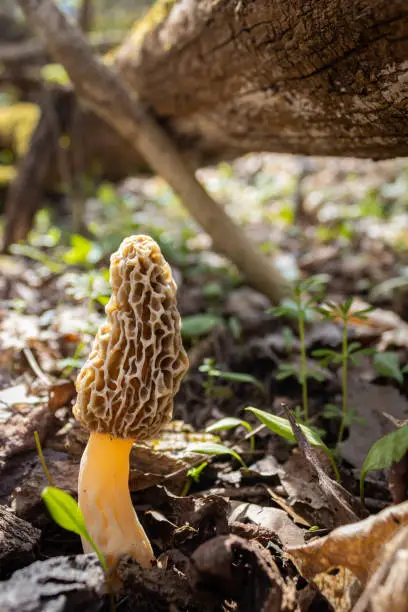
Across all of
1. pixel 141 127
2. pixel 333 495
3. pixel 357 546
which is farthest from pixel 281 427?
pixel 141 127

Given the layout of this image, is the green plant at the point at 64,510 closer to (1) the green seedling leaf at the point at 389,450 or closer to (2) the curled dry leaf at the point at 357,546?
(2) the curled dry leaf at the point at 357,546

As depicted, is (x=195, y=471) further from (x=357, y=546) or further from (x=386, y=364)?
(x=386, y=364)

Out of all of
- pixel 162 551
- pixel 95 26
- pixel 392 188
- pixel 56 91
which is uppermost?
pixel 95 26

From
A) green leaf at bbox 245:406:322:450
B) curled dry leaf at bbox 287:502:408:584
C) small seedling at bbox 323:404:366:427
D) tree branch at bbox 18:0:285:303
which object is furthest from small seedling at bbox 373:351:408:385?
tree branch at bbox 18:0:285:303

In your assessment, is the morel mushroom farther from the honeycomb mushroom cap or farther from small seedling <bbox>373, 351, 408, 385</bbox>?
small seedling <bbox>373, 351, 408, 385</bbox>

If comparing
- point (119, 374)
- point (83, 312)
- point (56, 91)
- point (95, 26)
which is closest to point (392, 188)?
point (56, 91)

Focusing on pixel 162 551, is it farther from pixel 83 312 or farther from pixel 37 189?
pixel 37 189

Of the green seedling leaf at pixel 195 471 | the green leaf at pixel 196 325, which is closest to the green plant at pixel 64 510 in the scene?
the green seedling leaf at pixel 195 471
